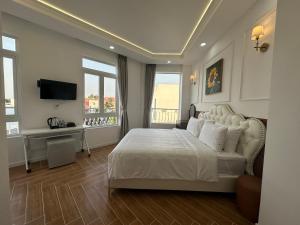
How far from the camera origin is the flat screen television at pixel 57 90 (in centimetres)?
292

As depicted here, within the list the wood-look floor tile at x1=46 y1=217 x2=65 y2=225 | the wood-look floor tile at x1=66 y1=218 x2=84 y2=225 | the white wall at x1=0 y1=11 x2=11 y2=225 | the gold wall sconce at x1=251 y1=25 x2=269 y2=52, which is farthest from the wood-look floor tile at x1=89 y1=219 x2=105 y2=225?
the gold wall sconce at x1=251 y1=25 x2=269 y2=52

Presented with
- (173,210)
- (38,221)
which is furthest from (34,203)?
(173,210)

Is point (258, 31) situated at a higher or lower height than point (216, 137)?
higher

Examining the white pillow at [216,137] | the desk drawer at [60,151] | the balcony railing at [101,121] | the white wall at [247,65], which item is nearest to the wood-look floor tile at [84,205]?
the desk drawer at [60,151]

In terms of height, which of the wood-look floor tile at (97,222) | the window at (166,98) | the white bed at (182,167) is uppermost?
the window at (166,98)

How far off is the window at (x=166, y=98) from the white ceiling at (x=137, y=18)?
1.76 meters

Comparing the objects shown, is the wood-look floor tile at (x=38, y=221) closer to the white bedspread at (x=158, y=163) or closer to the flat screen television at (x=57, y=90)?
the white bedspread at (x=158, y=163)

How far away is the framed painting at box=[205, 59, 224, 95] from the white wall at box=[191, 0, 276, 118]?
124 mm

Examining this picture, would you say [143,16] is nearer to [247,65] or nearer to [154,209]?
[247,65]

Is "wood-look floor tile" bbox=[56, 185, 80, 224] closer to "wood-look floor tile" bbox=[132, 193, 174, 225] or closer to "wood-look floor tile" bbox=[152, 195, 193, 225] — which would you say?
"wood-look floor tile" bbox=[132, 193, 174, 225]

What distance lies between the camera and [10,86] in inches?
106

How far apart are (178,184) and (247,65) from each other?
6.74 ft

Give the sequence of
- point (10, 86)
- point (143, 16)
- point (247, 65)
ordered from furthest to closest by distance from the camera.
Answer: point (10, 86)
point (143, 16)
point (247, 65)

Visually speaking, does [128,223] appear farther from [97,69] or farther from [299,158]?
[97,69]
